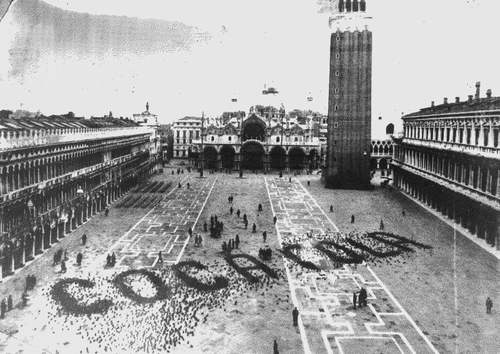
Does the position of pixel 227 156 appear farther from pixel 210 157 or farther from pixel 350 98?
pixel 350 98

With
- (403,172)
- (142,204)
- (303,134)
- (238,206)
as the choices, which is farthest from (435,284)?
(303,134)

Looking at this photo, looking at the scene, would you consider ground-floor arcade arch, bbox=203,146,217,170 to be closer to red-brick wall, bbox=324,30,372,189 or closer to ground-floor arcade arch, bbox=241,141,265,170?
ground-floor arcade arch, bbox=241,141,265,170

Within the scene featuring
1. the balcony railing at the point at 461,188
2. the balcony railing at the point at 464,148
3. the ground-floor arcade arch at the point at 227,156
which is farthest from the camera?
the ground-floor arcade arch at the point at 227,156

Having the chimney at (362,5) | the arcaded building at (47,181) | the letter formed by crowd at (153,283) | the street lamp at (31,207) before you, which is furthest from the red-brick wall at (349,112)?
the street lamp at (31,207)

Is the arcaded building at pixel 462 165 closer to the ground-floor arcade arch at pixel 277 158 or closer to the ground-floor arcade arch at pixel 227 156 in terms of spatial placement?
the ground-floor arcade arch at pixel 277 158

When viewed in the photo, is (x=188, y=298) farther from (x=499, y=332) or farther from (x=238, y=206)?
(x=238, y=206)

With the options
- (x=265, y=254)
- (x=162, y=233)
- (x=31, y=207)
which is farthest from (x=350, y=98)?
(x=31, y=207)

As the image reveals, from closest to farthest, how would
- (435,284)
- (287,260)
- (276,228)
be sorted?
(435,284)
(287,260)
(276,228)
